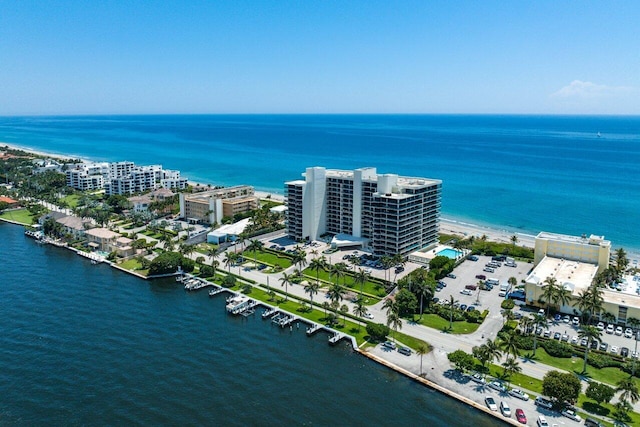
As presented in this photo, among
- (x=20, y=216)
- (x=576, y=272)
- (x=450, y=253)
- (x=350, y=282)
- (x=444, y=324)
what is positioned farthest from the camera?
(x=20, y=216)

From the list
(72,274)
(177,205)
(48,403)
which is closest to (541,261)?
(48,403)

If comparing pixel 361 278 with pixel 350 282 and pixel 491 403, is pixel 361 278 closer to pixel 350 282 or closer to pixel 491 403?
pixel 350 282

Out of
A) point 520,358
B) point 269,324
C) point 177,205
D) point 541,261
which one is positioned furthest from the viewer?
point 177,205

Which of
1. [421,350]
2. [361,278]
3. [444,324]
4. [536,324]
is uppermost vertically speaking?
[361,278]

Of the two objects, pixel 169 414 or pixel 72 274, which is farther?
pixel 72 274

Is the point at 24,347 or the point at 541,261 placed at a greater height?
the point at 541,261

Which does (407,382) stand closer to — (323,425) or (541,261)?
(323,425)

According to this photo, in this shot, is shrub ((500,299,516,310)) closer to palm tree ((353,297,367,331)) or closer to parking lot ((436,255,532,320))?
parking lot ((436,255,532,320))

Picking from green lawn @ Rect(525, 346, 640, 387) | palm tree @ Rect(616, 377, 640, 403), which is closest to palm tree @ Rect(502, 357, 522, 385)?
green lawn @ Rect(525, 346, 640, 387)

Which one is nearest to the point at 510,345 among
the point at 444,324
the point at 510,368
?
the point at 510,368
